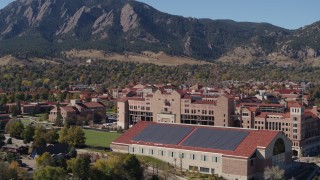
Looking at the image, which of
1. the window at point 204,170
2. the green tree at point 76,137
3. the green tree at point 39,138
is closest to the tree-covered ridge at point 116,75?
the green tree at point 39,138

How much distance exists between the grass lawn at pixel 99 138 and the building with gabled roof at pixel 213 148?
8356 mm

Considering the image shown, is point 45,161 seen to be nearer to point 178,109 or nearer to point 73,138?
point 73,138

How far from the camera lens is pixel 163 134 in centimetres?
6519

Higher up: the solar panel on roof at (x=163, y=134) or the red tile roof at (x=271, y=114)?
the red tile roof at (x=271, y=114)

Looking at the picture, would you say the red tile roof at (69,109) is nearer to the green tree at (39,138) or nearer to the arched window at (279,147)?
the green tree at (39,138)

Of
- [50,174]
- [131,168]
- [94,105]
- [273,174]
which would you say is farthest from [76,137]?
[94,105]

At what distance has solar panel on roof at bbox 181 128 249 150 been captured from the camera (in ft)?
193

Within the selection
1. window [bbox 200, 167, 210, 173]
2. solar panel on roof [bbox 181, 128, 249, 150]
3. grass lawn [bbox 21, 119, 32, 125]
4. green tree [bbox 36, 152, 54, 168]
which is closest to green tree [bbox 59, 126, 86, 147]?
green tree [bbox 36, 152, 54, 168]

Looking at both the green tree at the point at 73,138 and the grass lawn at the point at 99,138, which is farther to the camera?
the grass lawn at the point at 99,138

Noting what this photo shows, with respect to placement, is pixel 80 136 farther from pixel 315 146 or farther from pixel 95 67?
pixel 95 67

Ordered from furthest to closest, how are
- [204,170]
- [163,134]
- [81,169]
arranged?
[163,134] < [204,170] < [81,169]

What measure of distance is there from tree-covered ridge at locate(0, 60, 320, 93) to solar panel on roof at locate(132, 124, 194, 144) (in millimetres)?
82654

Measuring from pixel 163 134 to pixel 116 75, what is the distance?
111 m

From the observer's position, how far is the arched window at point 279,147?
59509 mm
